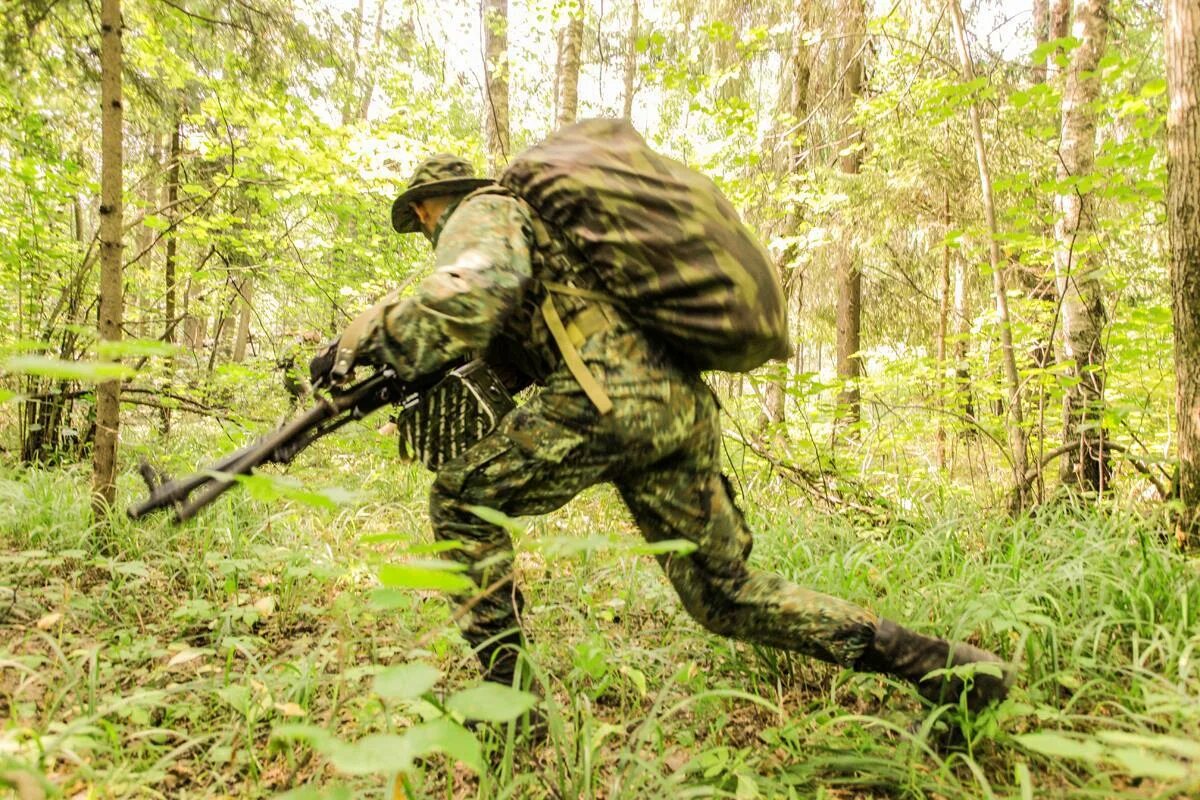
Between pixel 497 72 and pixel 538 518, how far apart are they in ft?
16.8

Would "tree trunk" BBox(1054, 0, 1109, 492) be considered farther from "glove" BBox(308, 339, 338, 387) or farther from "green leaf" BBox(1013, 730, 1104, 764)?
"glove" BBox(308, 339, 338, 387)

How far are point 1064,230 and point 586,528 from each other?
3.85m

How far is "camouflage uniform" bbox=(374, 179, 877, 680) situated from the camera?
1804mm

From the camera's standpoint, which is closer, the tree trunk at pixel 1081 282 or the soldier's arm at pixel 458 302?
the soldier's arm at pixel 458 302

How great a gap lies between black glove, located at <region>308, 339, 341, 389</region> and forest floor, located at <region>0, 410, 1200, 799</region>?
358 millimetres

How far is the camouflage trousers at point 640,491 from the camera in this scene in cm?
198

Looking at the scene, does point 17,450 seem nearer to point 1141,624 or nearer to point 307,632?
point 307,632

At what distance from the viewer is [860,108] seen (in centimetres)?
599

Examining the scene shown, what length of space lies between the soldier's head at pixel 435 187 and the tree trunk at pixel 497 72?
3.89m

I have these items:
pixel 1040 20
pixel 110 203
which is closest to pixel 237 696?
pixel 110 203

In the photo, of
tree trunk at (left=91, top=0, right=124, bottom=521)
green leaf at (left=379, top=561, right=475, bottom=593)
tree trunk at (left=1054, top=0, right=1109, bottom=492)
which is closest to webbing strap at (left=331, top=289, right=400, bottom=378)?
green leaf at (left=379, top=561, right=475, bottom=593)

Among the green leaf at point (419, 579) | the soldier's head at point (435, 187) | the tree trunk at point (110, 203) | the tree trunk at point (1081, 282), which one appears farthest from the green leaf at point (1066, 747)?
the tree trunk at point (110, 203)

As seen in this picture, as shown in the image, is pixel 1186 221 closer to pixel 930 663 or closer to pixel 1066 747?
pixel 930 663

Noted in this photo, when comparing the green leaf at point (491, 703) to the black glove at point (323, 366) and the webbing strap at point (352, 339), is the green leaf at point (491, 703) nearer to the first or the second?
the webbing strap at point (352, 339)
